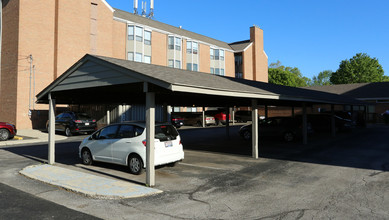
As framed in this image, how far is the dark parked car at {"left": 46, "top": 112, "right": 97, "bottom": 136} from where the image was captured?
20.0 meters

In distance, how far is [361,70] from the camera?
66.8 metres

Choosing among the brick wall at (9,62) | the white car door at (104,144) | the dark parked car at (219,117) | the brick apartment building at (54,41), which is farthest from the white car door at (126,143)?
the dark parked car at (219,117)

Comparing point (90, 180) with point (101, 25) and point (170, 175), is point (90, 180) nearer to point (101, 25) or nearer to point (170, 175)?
point (170, 175)

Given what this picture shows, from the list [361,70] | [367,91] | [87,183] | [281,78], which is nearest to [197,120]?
[87,183]

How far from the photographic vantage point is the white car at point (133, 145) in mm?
8148

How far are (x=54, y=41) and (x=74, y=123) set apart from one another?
11.2 metres

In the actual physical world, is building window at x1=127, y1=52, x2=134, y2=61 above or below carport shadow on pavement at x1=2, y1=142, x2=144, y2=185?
above

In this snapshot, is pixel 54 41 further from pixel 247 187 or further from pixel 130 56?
pixel 247 187

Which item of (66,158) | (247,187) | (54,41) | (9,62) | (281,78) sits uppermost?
(281,78)

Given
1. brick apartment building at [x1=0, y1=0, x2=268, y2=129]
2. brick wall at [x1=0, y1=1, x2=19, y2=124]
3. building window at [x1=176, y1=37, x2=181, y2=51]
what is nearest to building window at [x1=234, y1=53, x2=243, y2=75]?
building window at [x1=176, y1=37, x2=181, y2=51]

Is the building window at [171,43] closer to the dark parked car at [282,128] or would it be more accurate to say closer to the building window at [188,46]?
the building window at [188,46]

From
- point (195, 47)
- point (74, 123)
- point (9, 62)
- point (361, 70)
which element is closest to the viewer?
point (74, 123)

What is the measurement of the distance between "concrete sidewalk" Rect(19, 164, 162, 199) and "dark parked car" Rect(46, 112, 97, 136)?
37.2 feet

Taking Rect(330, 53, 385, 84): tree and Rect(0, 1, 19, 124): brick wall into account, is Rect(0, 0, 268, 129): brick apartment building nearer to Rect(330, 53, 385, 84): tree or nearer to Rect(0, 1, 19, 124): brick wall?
Rect(0, 1, 19, 124): brick wall
